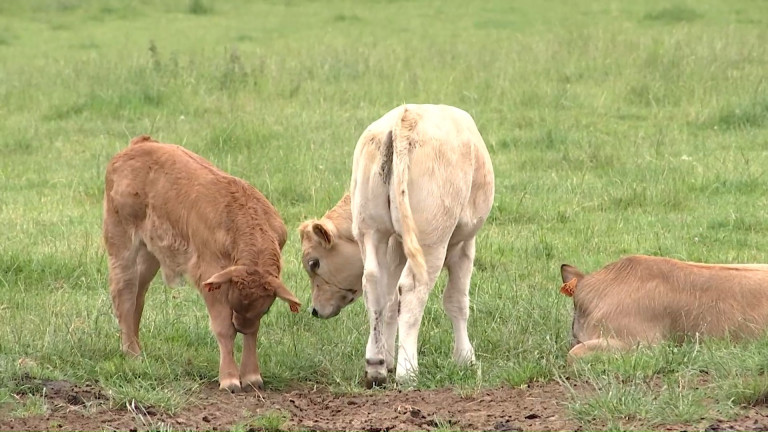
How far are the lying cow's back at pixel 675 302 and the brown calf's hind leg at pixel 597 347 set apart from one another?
0.08 meters

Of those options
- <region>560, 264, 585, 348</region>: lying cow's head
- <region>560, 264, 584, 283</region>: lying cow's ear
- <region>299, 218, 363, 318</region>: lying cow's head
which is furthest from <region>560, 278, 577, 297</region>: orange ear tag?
<region>299, 218, 363, 318</region>: lying cow's head

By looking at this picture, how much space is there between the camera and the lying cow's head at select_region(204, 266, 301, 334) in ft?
20.1

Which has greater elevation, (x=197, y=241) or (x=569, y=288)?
(x=197, y=241)

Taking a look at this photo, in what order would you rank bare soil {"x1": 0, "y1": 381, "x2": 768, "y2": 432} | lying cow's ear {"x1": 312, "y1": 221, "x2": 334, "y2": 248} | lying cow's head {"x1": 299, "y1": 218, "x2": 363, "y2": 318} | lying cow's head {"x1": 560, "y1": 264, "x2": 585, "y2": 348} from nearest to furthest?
bare soil {"x1": 0, "y1": 381, "x2": 768, "y2": 432}, lying cow's head {"x1": 560, "y1": 264, "x2": 585, "y2": 348}, lying cow's ear {"x1": 312, "y1": 221, "x2": 334, "y2": 248}, lying cow's head {"x1": 299, "y1": 218, "x2": 363, "y2": 318}

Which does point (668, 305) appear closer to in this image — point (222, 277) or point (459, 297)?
point (459, 297)

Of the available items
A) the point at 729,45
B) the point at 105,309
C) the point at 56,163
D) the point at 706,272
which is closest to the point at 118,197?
the point at 105,309

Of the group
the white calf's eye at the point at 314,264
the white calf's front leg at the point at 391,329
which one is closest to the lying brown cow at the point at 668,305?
the white calf's front leg at the point at 391,329

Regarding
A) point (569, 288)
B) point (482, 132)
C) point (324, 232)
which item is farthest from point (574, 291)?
point (482, 132)

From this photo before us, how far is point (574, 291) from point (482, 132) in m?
5.99

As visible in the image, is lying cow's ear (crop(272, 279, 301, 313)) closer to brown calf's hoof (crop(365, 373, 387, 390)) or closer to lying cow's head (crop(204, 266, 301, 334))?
lying cow's head (crop(204, 266, 301, 334))

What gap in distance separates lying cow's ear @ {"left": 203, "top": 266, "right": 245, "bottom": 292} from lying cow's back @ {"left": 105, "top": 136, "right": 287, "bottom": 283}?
30cm

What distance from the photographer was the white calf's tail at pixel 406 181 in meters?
6.10

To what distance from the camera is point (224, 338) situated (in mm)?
6301

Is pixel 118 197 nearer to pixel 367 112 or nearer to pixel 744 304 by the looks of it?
pixel 744 304
